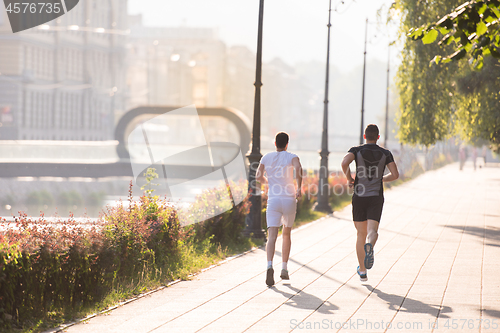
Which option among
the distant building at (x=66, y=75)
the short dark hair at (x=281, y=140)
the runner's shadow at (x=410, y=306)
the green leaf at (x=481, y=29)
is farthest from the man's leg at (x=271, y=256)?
the distant building at (x=66, y=75)

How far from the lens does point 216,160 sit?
167ft

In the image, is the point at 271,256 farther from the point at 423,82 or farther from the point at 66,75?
the point at 66,75

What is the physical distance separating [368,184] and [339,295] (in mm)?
1397

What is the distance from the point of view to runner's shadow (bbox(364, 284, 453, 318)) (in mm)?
6133

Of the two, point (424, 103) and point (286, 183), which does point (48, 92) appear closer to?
point (424, 103)

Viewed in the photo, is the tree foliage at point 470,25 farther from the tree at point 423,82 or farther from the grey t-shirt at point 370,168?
the tree at point 423,82

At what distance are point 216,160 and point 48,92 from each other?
2926cm

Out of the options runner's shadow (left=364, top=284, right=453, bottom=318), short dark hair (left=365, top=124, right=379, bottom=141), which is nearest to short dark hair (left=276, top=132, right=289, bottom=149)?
short dark hair (left=365, top=124, right=379, bottom=141)

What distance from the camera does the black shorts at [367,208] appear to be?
7559 mm

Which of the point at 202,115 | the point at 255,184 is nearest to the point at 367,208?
the point at 255,184

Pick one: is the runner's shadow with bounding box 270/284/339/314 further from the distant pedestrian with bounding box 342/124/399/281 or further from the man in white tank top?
the distant pedestrian with bounding box 342/124/399/281

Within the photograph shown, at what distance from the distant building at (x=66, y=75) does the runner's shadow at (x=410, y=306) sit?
2223 inches

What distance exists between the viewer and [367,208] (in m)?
7.61

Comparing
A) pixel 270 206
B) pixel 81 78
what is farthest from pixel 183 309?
pixel 81 78
